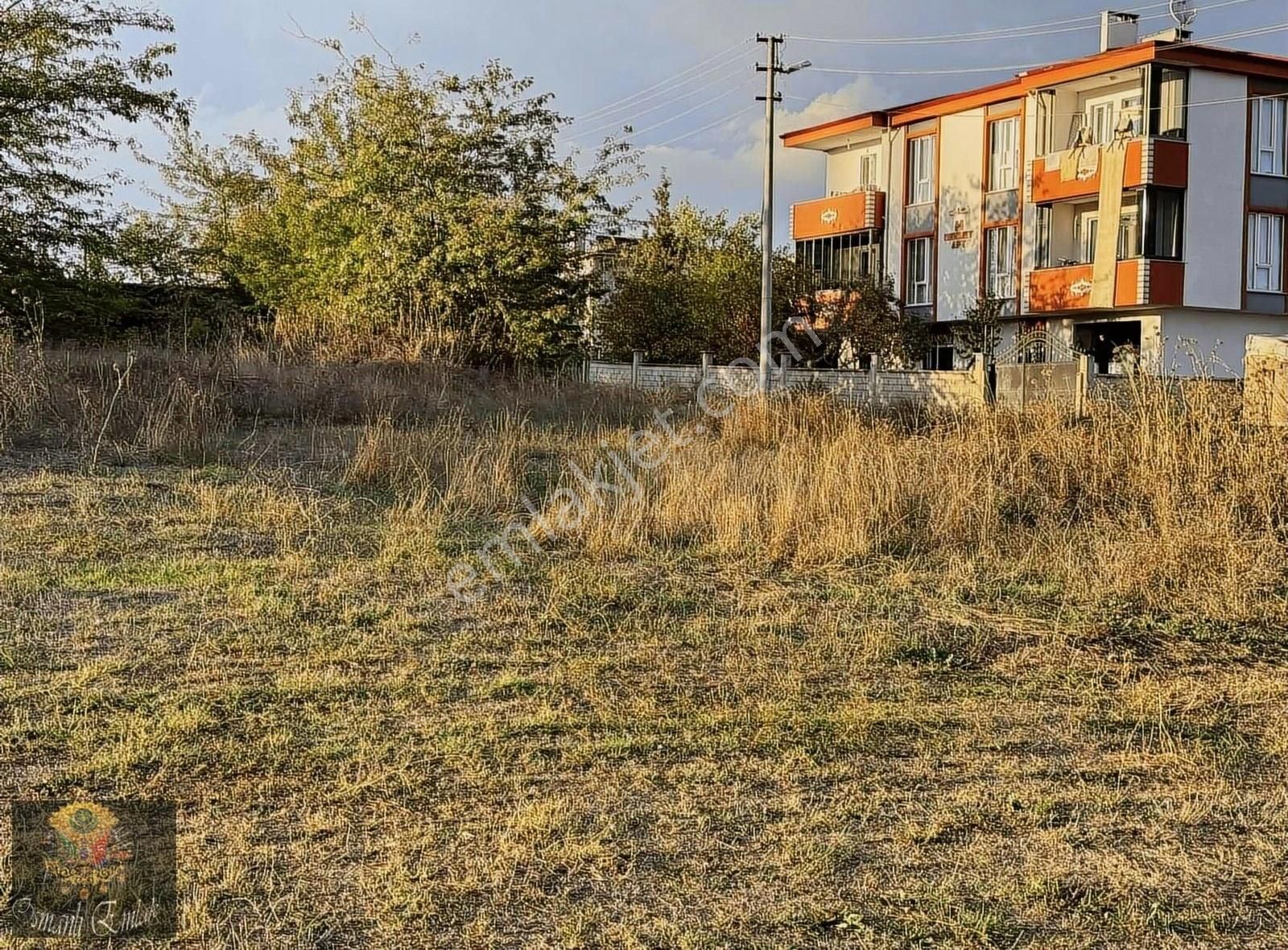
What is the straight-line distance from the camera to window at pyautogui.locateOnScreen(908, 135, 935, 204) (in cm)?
3709

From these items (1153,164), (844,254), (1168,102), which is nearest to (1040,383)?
(1153,164)

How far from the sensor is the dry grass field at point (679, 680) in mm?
3668

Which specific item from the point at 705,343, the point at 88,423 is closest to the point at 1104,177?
the point at 705,343

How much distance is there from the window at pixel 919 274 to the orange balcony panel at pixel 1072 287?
4368 mm

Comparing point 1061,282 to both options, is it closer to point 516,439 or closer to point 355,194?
point 355,194

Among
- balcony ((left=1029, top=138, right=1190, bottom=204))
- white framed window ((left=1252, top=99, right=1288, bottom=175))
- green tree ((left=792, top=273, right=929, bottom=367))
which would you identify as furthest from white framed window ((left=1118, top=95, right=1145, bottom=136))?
green tree ((left=792, top=273, right=929, bottom=367))

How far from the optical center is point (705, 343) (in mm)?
31703

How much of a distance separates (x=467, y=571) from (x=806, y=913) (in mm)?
4385

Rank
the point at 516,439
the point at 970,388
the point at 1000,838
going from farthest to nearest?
the point at 970,388 < the point at 516,439 < the point at 1000,838

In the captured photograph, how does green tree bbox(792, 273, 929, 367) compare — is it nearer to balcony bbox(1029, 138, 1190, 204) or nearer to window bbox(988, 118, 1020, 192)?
window bbox(988, 118, 1020, 192)

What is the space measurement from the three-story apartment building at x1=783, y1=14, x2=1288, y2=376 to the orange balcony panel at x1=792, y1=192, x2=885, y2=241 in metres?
1.35

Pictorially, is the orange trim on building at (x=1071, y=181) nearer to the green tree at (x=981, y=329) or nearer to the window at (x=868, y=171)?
the green tree at (x=981, y=329)

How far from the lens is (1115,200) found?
30812 mm

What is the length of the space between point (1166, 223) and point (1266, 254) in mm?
3450
